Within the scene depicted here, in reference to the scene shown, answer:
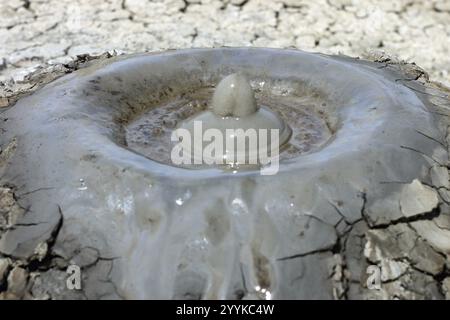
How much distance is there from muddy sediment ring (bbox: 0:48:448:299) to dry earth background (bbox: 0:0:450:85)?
2487mm

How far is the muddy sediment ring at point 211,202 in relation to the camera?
1589 mm

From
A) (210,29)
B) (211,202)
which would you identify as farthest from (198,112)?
(210,29)

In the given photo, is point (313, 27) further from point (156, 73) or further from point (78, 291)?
point (78, 291)

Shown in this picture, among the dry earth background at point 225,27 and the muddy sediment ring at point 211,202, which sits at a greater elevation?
the muddy sediment ring at point 211,202

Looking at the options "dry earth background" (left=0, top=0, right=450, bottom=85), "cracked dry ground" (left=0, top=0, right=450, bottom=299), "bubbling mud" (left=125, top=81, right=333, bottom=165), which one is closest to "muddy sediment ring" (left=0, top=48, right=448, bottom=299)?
"bubbling mud" (left=125, top=81, right=333, bottom=165)

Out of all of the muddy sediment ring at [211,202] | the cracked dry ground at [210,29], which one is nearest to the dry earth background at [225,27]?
the cracked dry ground at [210,29]

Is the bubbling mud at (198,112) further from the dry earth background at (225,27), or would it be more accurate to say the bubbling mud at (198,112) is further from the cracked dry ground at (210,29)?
the dry earth background at (225,27)

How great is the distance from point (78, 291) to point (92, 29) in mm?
3614

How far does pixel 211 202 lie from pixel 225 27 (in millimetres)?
3587

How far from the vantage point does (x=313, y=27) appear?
16.6 ft

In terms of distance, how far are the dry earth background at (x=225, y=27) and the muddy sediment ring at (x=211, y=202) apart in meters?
2.49

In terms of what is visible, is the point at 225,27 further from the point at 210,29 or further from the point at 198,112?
the point at 198,112

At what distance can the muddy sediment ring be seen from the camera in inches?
62.6

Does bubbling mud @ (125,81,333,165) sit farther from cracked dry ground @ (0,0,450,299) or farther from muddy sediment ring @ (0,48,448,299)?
cracked dry ground @ (0,0,450,299)
